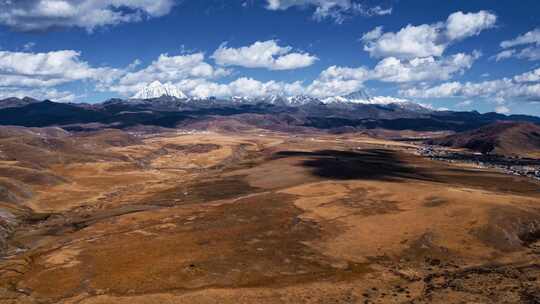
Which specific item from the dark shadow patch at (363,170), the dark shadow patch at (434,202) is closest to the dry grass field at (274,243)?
the dark shadow patch at (434,202)

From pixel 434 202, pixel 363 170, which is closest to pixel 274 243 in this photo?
pixel 434 202

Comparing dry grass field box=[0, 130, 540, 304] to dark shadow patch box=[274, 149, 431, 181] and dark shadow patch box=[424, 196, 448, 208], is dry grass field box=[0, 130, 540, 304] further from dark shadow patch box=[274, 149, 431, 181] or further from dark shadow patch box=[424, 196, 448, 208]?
dark shadow patch box=[274, 149, 431, 181]

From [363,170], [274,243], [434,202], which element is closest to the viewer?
[274,243]

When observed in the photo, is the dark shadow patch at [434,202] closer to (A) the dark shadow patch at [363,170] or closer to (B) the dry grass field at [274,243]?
(B) the dry grass field at [274,243]

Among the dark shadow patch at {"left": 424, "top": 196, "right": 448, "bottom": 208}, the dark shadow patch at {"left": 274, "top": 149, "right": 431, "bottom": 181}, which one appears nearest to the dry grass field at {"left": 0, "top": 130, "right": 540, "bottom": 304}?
the dark shadow patch at {"left": 424, "top": 196, "right": 448, "bottom": 208}

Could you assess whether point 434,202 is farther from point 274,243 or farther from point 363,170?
point 363,170

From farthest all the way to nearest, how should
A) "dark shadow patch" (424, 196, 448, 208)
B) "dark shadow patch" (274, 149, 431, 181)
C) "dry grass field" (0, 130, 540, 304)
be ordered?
"dark shadow patch" (274, 149, 431, 181) < "dark shadow patch" (424, 196, 448, 208) < "dry grass field" (0, 130, 540, 304)

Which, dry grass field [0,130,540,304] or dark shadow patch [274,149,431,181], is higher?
dark shadow patch [274,149,431,181]

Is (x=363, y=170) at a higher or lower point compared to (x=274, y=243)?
higher
